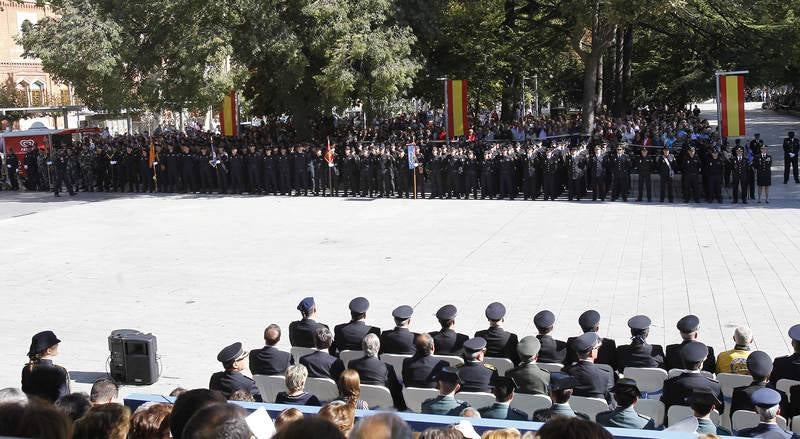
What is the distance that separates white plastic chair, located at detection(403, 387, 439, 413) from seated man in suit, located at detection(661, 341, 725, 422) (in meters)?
1.83

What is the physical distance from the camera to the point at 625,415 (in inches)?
237

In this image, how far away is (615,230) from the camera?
18.8 meters

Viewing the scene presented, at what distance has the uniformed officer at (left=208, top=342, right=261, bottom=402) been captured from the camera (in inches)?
294

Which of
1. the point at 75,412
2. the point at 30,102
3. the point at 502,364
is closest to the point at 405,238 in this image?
the point at 502,364

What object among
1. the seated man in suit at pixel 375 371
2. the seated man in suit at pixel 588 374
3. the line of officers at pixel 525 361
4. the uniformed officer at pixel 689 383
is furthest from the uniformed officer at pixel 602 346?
the seated man in suit at pixel 375 371

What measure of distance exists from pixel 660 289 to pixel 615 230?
569 centimetres

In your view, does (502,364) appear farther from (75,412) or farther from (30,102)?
(30,102)

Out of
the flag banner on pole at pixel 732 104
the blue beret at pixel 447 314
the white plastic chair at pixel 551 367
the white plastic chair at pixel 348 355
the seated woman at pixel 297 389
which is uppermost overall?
the flag banner on pole at pixel 732 104

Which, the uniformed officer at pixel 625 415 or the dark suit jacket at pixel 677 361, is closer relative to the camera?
the uniformed officer at pixel 625 415

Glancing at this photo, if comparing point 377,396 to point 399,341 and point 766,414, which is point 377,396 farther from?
point 766,414

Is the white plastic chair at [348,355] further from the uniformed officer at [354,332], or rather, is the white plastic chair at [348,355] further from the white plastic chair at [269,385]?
the white plastic chair at [269,385]

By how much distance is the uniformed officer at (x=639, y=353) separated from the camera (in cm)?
791

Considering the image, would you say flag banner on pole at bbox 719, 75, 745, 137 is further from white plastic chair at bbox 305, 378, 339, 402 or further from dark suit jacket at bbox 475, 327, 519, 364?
white plastic chair at bbox 305, 378, 339, 402

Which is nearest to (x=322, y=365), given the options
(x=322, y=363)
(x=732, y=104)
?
(x=322, y=363)
